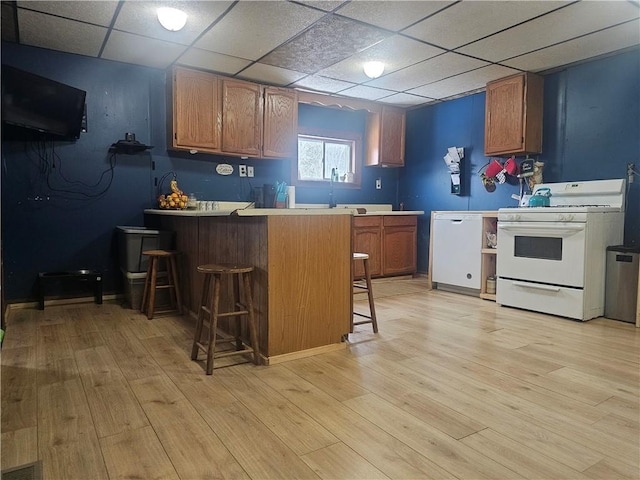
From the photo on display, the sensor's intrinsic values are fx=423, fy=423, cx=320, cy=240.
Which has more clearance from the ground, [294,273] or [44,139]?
[44,139]

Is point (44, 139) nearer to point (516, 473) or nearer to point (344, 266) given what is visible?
point (344, 266)

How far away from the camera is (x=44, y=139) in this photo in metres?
3.89

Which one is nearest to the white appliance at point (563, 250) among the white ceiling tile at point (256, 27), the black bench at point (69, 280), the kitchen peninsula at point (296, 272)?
the kitchen peninsula at point (296, 272)

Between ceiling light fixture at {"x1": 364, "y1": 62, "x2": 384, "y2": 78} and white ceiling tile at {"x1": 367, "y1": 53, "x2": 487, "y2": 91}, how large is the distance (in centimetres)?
30

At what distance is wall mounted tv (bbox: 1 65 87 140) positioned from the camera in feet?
11.0

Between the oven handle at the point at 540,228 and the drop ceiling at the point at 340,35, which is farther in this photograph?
the oven handle at the point at 540,228

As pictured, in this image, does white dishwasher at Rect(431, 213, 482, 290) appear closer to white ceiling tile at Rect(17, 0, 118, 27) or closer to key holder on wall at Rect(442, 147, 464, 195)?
key holder on wall at Rect(442, 147, 464, 195)

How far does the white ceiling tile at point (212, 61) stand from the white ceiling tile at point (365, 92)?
1.42 metres

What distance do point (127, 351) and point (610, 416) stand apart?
8.54 ft

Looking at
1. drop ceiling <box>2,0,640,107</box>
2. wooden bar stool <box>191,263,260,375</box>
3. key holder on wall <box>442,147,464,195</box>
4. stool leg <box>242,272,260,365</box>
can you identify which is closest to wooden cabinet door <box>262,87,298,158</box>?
drop ceiling <box>2,0,640,107</box>

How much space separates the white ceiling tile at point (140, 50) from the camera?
3625 mm

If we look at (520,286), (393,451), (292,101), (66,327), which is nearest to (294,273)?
(393,451)

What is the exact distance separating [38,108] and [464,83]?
4.24 metres

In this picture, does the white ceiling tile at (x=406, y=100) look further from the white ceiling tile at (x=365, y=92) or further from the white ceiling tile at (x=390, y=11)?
the white ceiling tile at (x=390, y=11)
